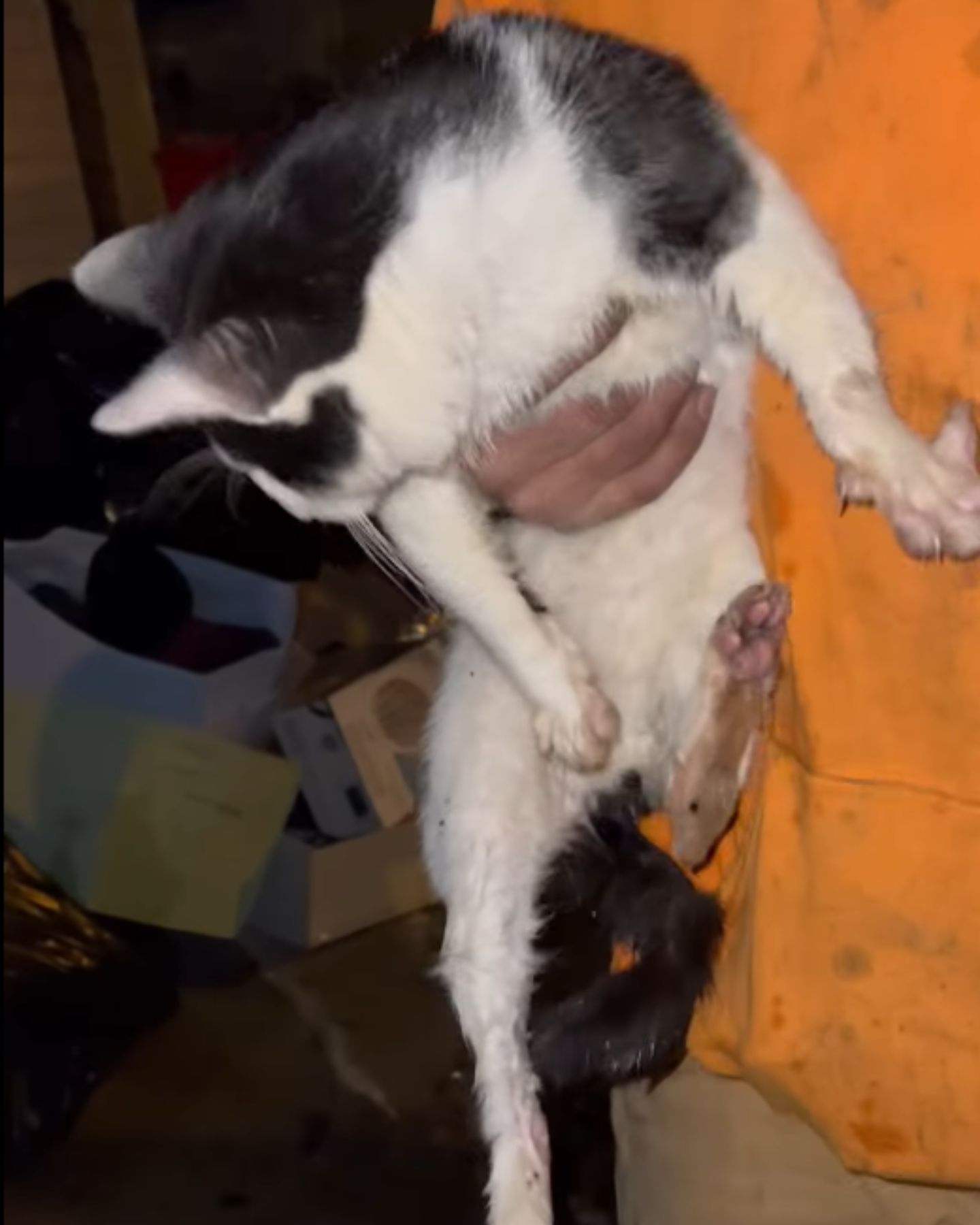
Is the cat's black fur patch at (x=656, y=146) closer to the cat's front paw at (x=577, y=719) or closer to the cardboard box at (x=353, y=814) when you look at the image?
the cat's front paw at (x=577, y=719)

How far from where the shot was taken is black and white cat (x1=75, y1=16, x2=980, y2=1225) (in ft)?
2.94

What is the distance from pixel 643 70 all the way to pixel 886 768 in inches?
18.0

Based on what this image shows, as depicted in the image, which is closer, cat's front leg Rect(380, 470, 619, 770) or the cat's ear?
the cat's ear

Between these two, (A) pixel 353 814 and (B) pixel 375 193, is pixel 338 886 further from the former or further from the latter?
(B) pixel 375 193

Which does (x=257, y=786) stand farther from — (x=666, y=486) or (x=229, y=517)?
(x=666, y=486)

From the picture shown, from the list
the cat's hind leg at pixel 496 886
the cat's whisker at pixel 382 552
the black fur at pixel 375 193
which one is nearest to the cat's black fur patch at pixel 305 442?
the black fur at pixel 375 193

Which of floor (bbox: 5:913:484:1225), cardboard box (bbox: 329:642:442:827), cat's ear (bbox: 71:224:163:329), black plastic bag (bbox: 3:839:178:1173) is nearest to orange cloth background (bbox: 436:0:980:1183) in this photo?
cat's ear (bbox: 71:224:163:329)

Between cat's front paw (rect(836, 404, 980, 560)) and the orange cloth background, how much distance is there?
0.5 inches

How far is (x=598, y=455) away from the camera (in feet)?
3.62

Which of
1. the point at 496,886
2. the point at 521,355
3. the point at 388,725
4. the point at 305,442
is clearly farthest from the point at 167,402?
the point at 388,725

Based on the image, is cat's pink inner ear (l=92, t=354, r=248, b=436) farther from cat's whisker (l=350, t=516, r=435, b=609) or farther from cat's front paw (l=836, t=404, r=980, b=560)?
cat's front paw (l=836, t=404, r=980, b=560)

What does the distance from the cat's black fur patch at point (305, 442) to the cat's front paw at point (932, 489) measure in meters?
0.30

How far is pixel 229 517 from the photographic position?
6.61 ft

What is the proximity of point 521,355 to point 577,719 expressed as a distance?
28 cm
